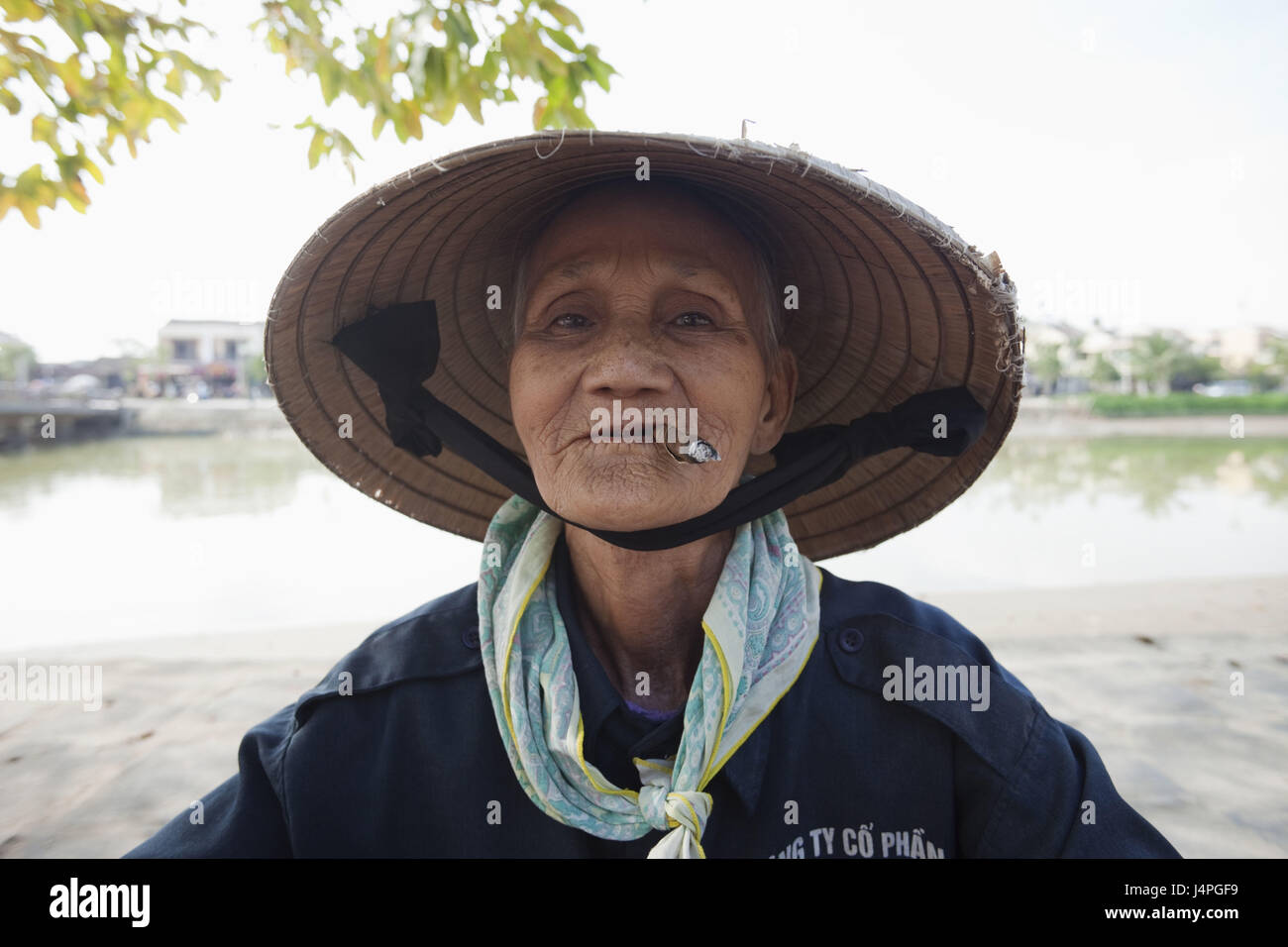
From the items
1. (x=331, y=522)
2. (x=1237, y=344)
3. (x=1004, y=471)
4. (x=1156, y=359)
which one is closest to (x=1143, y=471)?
(x=1004, y=471)

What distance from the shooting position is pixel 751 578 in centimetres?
138

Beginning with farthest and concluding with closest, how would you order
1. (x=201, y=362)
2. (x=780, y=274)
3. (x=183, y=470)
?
(x=201, y=362) → (x=183, y=470) → (x=780, y=274)

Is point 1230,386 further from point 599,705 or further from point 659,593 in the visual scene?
point 599,705

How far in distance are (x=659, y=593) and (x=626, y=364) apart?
0.43m

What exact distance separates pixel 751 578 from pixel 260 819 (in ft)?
2.86

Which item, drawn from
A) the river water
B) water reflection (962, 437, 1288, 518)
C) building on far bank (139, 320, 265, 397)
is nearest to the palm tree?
water reflection (962, 437, 1288, 518)

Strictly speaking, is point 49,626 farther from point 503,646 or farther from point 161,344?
point 161,344

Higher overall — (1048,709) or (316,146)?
(316,146)

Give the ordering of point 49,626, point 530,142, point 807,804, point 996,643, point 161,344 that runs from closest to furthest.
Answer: point 530,142
point 807,804
point 996,643
point 49,626
point 161,344

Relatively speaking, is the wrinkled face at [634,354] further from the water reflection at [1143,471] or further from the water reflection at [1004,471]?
the water reflection at [1004,471]

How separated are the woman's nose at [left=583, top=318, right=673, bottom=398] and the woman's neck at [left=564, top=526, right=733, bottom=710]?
30 cm

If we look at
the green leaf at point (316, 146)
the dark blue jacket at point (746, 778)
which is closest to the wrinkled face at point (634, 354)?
the dark blue jacket at point (746, 778)

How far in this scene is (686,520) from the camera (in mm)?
1289
